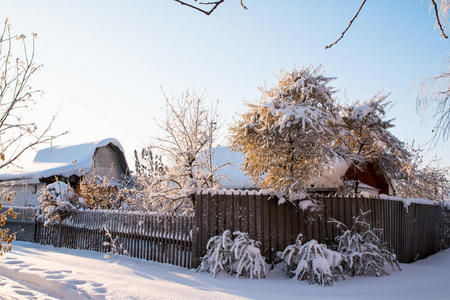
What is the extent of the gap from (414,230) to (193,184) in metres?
6.87

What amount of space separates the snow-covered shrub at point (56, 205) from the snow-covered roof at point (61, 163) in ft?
22.1

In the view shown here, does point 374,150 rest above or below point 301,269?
above

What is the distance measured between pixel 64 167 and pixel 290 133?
58.3ft

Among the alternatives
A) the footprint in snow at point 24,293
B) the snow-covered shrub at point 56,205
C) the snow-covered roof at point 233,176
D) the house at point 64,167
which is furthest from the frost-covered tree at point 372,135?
the house at point 64,167

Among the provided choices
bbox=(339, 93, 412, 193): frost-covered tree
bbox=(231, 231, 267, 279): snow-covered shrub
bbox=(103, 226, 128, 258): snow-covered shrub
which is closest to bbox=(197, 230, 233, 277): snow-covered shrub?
bbox=(231, 231, 267, 279): snow-covered shrub

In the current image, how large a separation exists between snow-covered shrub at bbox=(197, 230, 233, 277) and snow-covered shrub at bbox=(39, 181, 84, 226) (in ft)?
22.9

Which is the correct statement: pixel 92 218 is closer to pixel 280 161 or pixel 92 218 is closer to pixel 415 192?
pixel 280 161

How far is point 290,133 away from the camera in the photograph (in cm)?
813

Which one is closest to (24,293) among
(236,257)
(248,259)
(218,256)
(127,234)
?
(218,256)

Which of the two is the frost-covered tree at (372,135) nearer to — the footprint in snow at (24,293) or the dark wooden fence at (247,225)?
the dark wooden fence at (247,225)

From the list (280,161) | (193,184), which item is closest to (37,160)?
(193,184)

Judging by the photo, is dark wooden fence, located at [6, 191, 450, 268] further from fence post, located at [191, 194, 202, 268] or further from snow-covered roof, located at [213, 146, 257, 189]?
snow-covered roof, located at [213, 146, 257, 189]

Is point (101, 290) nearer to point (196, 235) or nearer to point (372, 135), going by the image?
point (196, 235)

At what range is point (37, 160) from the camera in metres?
25.1
